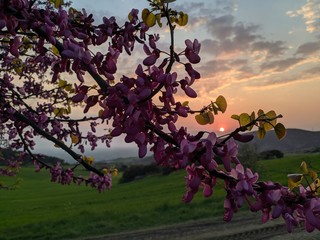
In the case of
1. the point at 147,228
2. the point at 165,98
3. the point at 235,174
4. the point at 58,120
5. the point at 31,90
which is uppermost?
the point at 31,90

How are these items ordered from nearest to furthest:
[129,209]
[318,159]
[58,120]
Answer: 1. [58,120]
2. [129,209]
3. [318,159]

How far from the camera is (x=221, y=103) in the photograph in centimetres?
211

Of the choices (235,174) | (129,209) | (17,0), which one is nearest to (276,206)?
(235,174)

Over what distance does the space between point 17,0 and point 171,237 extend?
1233 centimetres

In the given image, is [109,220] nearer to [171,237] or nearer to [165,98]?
[171,237]

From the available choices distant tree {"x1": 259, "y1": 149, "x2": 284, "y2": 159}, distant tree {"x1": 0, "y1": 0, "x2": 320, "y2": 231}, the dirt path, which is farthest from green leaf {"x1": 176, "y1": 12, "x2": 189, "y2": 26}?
distant tree {"x1": 259, "y1": 149, "x2": 284, "y2": 159}

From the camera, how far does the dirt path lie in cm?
1169

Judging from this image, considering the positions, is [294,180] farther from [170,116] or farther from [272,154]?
[272,154]

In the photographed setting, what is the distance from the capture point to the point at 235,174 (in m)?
1.84

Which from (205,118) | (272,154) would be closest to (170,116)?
(205,118)

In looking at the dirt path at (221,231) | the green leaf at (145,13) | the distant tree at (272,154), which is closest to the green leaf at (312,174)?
the green leaf at (145,13)

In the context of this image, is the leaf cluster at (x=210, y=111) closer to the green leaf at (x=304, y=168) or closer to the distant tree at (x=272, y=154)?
the green leaf at (x=304, y=168)

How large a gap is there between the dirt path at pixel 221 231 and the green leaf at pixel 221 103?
9.40 meters

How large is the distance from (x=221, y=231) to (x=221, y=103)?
467 inches
